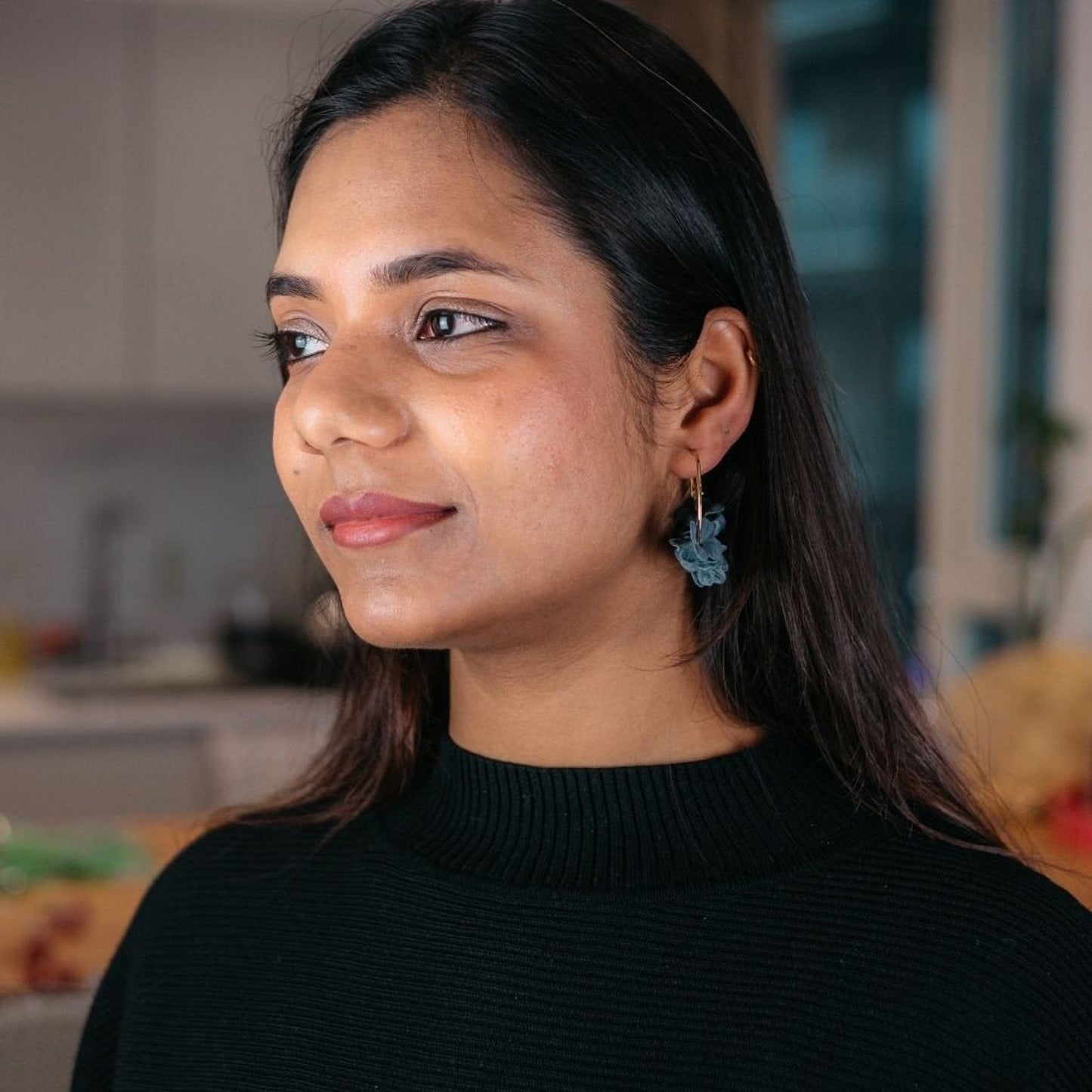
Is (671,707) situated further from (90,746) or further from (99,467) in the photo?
(99,467)

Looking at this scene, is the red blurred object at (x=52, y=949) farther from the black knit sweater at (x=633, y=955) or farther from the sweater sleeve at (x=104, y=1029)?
the black knit sweater at (x=633, y=955)

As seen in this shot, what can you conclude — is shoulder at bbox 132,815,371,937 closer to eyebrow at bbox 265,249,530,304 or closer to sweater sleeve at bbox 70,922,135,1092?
sweater sleeve at bbox 70,922,135,1092

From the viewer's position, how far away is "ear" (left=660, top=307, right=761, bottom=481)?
1.06 m

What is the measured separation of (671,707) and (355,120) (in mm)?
455

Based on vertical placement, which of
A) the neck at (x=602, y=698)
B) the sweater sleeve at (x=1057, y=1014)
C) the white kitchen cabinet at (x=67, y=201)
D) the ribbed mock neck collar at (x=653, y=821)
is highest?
the white kitchen cabinet at (x=67, y=201)

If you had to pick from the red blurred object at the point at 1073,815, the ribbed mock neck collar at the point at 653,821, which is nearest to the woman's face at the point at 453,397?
the ribbed mock neck collar at the point at 653,821

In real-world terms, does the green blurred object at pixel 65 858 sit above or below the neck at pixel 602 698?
below

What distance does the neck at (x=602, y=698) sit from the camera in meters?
1.08

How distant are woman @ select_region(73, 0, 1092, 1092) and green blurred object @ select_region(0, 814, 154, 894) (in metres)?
0.92

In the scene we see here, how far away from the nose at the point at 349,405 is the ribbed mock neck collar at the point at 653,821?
→ 28 cm

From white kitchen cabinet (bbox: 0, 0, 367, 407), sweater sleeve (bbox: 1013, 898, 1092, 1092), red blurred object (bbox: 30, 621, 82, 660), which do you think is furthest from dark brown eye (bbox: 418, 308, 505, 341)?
red blurred object (bbox: 30, 621, 82, 660)

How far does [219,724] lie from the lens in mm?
3555

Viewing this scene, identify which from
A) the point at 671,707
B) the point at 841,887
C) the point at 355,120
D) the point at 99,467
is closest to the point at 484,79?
the point at 355,120

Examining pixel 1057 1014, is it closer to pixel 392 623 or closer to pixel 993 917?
pixel 993 917
